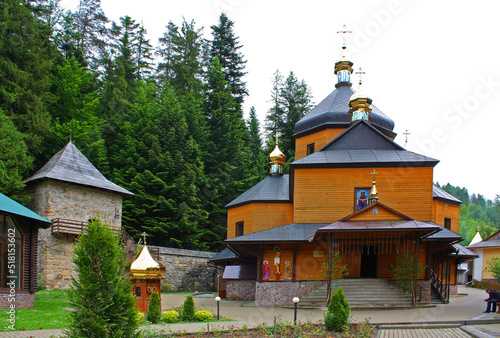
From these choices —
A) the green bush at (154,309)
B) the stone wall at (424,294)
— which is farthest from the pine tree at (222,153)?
the green bush at (154,309)

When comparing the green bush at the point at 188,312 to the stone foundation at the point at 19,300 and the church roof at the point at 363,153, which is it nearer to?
the stone foundation at the point at 19,300

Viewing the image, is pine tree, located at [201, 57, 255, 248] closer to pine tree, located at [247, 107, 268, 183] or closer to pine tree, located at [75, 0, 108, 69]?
pine tree, located at [247, 107, 268, 183]

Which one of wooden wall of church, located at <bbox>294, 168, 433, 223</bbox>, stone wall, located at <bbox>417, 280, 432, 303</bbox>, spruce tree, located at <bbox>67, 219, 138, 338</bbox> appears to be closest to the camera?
spruce tree, located at <bbox>67, 219, 138, 338</bbox>

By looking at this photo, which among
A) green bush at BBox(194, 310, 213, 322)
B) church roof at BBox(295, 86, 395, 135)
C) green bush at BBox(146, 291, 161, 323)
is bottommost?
green bush at BBox(194, 310, 213, 322)

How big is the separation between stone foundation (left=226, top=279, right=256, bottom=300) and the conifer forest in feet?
18.7

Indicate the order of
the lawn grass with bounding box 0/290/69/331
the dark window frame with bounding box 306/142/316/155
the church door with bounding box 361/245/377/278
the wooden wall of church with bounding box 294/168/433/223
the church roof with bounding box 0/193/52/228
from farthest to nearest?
1. the dark window frame with bounding box 306/142/316/155
2. the church door with bounding box 361/245/377/278
3. the wooden wall of church with bounding box 294/168/433/223
4. the church roof with bounding box 0/193/52/228
5. the lawn grass with bounding box 0/290/69/331

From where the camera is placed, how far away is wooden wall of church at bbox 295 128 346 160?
23.1 m

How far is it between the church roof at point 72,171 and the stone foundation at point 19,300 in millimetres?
8148

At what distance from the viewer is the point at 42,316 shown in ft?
40.3

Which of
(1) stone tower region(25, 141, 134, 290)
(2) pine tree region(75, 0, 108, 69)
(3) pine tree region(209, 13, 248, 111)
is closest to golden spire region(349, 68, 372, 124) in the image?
(1) stone tower region(25, 141, 134, 290)

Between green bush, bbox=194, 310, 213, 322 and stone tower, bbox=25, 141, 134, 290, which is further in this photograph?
stone tower, bbox=25, 141, 134, 290

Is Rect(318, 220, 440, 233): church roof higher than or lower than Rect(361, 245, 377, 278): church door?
higher

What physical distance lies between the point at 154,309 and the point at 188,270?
47.2 feet

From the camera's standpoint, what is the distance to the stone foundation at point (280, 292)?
17156 mm
